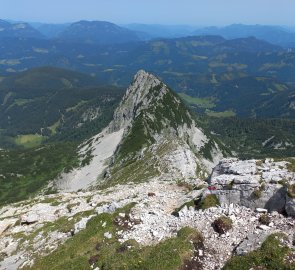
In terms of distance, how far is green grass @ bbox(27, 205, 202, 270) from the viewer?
37250mm

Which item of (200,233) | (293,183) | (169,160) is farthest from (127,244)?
(169,160)

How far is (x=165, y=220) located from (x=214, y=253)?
27.7ft

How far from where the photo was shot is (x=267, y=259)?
34.3 metres

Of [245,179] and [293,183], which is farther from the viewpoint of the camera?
[245,179]

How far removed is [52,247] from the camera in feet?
151

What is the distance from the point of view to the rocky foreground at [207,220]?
3891 cm

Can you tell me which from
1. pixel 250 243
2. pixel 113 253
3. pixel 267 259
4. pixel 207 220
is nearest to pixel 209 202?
pixel 207 220

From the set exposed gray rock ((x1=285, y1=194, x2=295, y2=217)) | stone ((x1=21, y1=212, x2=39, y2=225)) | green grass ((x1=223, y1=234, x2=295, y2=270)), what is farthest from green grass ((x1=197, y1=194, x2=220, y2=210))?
stone ((x1=21, y1=212, x2=39, y2=225))

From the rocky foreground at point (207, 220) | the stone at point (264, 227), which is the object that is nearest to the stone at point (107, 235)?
the rocky foreground at point (207, 220)

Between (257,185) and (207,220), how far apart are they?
693 cm

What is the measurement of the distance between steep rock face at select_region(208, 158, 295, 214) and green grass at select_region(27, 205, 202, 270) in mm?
7105

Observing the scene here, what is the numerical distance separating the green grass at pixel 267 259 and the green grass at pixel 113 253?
472 cm

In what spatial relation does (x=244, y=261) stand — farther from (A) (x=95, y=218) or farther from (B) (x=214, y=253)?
(A) (x=95, y=218)

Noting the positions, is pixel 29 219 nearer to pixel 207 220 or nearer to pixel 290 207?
pixel 207 220
